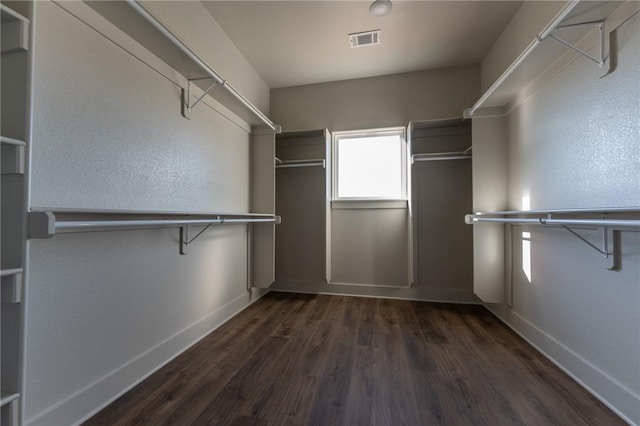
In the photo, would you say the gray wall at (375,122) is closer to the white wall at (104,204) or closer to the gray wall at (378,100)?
the gray wall at (378,100)

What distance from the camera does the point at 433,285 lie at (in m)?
2.82

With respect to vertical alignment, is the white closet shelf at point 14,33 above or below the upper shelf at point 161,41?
below

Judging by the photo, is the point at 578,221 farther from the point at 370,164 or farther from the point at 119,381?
the point at 119,381

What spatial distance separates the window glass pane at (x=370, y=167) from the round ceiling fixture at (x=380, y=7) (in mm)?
1256

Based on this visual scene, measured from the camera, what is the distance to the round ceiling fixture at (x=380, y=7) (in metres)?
1.92

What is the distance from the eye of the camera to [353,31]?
2.25 meters

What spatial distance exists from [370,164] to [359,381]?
227cm

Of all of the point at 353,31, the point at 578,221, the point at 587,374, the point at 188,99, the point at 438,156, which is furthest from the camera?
the point at 438,156

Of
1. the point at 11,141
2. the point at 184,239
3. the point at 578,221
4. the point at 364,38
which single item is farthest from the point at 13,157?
the point at 364,38

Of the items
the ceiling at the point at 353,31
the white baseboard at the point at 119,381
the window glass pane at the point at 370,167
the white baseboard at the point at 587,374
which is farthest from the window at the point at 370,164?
the white baseboard at the point at 119,381

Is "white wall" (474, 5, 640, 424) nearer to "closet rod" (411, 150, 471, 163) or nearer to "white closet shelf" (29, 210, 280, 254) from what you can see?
"closet rod" (411, 150, 471, 163)

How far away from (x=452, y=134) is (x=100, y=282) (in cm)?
313

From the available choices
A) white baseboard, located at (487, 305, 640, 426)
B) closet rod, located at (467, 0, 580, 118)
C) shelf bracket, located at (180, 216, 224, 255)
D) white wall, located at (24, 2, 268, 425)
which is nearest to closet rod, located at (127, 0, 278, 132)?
white wall, located at (24, 2, 268, 425)

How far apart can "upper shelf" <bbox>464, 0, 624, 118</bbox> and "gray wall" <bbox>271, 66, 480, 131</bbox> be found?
2.40 feet
